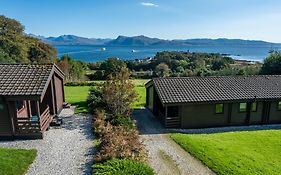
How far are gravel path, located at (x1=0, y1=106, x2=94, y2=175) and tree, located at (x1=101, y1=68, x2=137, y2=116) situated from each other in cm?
254

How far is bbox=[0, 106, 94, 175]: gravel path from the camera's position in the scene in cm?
1339

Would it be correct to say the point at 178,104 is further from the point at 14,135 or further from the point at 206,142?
the point at 14,135

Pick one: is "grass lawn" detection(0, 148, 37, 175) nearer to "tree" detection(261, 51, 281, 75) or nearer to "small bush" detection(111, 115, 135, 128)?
"small bush" detection(111, 115, 135, 128)

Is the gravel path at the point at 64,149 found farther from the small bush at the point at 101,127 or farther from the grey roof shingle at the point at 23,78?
the grey roof shingle at the point at 23,78

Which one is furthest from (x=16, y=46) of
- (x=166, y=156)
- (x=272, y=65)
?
(x=272, y=65)

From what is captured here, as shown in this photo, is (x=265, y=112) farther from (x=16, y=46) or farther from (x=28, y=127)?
(x=16, y=46)

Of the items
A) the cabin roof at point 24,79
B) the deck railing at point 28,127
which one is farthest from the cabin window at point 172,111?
the deck railing at point 28,127

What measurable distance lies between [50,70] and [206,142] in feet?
39.5

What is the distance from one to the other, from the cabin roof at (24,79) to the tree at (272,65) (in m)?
33.5

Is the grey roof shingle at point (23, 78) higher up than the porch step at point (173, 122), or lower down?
higher up

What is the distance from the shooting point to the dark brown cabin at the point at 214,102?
68.2ft

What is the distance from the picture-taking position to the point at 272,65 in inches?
1582

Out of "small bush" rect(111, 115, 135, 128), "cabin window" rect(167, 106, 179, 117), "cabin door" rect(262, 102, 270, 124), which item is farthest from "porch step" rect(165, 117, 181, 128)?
"cabin door" rect(262, 102, 270, 124)

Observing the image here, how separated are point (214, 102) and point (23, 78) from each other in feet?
46.9
